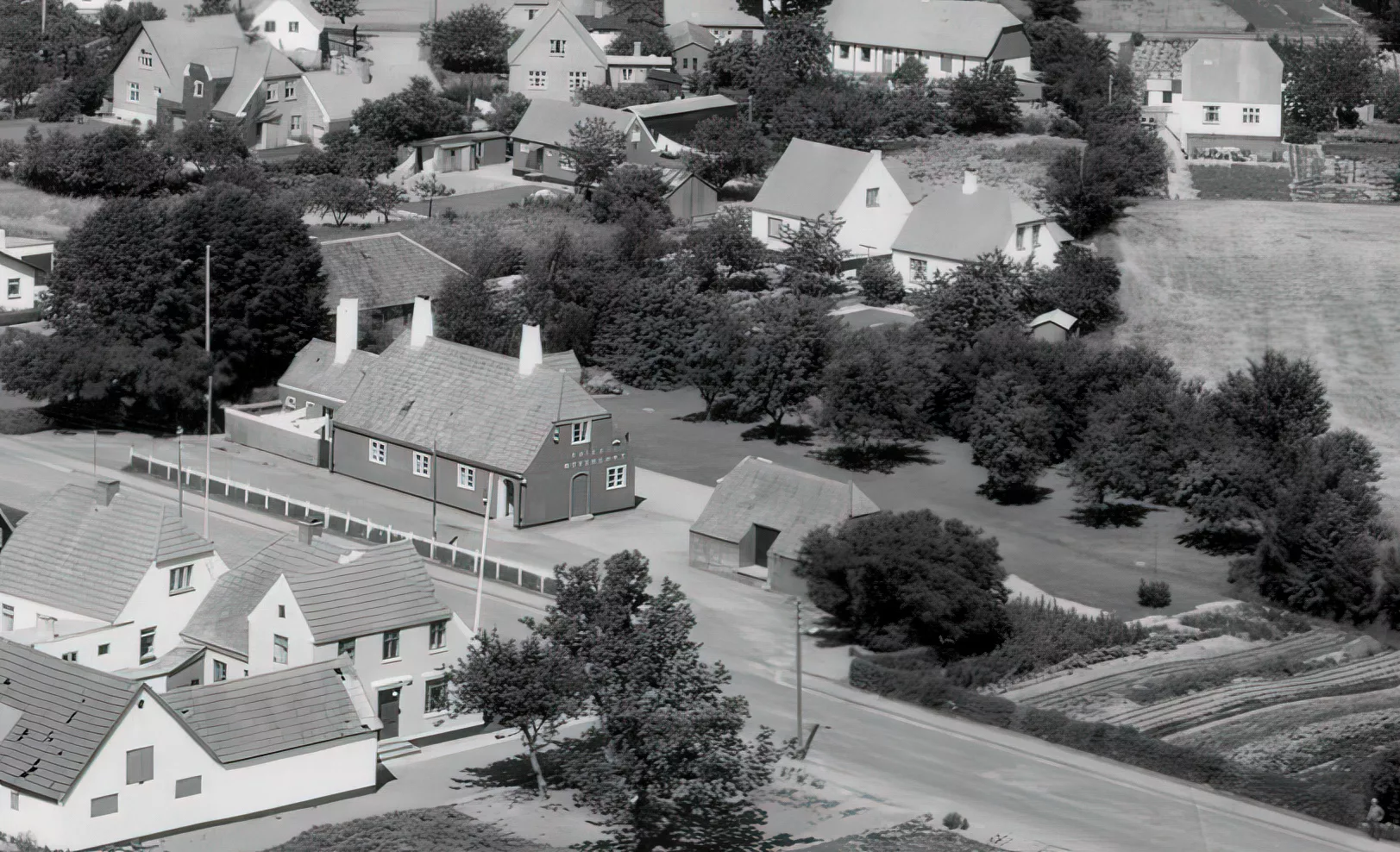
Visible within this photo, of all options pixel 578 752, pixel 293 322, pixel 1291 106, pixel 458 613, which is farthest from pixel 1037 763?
pixel 1291 106

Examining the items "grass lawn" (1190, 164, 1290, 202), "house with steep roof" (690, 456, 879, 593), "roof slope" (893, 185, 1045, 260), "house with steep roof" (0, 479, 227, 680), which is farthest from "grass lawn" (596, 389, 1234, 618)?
"grass lawn" (1190, 164, 1290, 202)

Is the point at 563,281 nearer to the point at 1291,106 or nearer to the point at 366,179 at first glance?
the point at 366,179

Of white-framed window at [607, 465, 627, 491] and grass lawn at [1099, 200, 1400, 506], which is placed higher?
grass lawn at [1099, 200, 1400, 506]

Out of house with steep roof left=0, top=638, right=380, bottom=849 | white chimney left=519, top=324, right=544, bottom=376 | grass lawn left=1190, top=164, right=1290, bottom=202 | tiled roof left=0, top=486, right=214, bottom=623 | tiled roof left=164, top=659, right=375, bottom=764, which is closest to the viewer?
house with steep roof left=0, top=638, right=380, bottom=849

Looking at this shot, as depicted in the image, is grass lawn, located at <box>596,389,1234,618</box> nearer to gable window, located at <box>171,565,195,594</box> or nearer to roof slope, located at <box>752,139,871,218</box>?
roof slope, located at <box>752,139,871,218</box>

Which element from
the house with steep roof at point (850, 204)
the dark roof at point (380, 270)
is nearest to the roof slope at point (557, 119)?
the house with steep roof at point (850, 204)

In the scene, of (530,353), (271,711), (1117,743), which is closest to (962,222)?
(530,353)
